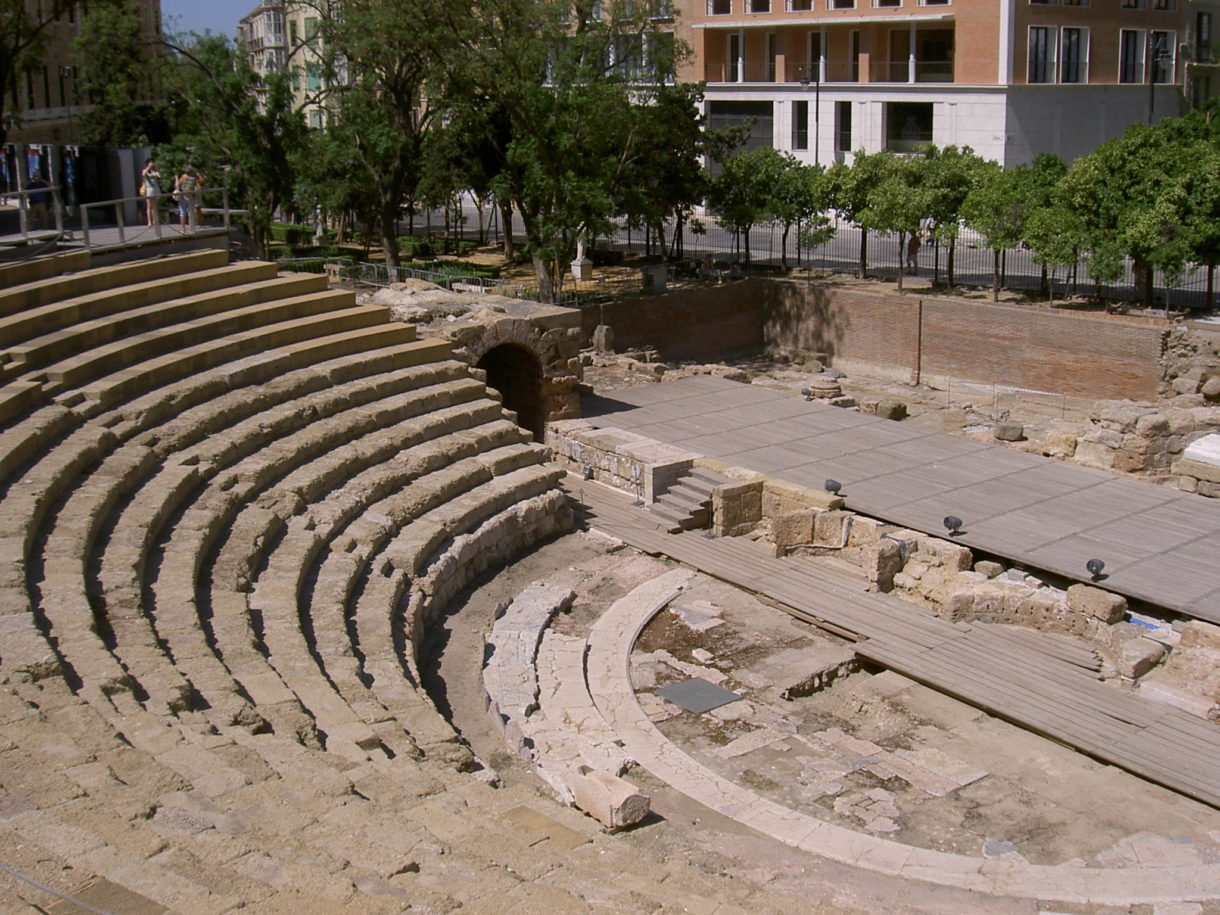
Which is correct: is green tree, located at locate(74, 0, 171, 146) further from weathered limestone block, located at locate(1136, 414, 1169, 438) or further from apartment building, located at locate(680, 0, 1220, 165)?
weathered limestone block, located at locate(1136, 414, 1169, 438)

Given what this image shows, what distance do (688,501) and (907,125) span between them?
104 ft

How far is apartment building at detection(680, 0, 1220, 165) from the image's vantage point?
45.3 m

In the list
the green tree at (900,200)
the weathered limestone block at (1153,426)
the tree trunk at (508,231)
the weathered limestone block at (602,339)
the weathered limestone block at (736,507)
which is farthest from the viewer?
the tree trunk at (508,231)

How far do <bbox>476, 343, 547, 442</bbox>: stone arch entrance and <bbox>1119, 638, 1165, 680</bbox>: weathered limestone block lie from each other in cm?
1235

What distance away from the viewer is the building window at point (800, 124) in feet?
169

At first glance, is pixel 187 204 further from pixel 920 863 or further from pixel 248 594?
pixel 920 863

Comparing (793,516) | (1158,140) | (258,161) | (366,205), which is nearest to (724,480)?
(793,516)

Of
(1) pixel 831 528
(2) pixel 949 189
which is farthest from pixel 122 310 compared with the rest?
(2) pixel 949 189

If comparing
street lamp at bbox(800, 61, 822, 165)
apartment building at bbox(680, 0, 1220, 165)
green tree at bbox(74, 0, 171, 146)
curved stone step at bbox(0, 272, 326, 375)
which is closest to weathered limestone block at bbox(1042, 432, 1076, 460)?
curved stone step at bbox(0, 272, 326, 375)

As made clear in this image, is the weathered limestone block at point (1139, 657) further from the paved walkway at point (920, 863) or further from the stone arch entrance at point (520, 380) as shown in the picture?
the stone arch entrance at point (520, 380)

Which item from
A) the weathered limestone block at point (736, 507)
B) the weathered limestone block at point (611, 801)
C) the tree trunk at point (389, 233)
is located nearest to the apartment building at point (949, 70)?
the tree trunk at point (389, 233)

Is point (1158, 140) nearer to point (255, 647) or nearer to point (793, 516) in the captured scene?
point (793, 516)

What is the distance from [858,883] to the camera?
38.7 ft

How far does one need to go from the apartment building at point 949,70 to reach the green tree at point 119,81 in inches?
846
